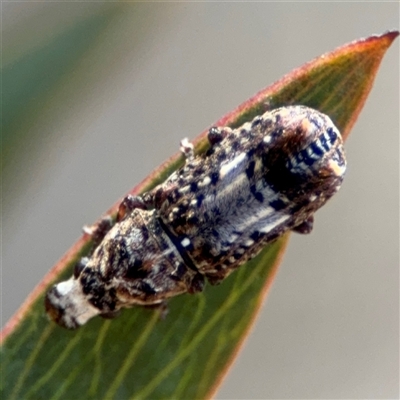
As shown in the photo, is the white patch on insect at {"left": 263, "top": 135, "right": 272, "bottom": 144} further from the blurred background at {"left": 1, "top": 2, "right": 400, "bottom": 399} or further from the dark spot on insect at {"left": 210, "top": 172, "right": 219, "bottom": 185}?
the blurred background at {"left": 1, "top": 2, "right": 400, "bottom": 399}

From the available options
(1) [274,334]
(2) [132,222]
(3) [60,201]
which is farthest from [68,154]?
(1) [274,334]

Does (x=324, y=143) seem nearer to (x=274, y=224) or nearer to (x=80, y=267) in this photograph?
(x=274, y=224)

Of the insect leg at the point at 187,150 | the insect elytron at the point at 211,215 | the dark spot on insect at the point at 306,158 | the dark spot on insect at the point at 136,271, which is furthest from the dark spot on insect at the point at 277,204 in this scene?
the dark spot on insect at the point at 136,271

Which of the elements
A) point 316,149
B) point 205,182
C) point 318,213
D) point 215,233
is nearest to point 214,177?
point 205,182

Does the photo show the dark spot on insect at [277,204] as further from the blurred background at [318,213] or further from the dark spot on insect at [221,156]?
the blurred background at [318,213]

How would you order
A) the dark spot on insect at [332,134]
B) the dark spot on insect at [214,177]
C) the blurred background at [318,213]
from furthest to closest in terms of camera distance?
the blurred background at [318,213]
the dark spot on insect at [214,177]
the dark spot on insect at [332,134]

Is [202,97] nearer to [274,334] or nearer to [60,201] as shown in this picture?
[60,201]

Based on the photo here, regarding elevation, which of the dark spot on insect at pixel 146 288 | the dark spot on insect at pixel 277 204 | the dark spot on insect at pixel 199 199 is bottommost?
the dark spot on insect at pixel 277 204
